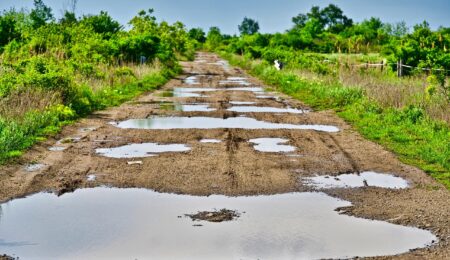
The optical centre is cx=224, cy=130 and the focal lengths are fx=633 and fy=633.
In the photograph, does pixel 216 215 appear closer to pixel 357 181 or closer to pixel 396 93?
pixel 357 181

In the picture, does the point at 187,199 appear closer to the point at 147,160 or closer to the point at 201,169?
the point at 201,169

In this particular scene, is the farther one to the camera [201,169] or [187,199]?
[201,169]

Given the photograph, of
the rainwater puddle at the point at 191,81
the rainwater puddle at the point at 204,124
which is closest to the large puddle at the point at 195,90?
the rainwater puddle at the point at 191,81

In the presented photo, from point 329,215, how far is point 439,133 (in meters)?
6.81

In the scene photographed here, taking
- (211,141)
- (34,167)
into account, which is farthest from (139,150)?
(34,167)

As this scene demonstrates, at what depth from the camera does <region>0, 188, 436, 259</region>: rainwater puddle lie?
22.0 ft

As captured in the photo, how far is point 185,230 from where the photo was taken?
742 cm

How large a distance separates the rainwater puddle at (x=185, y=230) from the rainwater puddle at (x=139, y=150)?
9.73 feet

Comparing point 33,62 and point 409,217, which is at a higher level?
point 33,62

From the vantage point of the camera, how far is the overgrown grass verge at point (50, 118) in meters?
12.2

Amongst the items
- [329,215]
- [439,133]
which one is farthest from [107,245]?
[439,133]

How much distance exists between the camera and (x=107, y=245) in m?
6.84

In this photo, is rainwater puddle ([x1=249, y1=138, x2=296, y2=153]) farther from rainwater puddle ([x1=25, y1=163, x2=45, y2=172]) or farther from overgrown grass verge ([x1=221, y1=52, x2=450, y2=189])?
rainwater puddle ([x1=25, y1=163, x2=45, y2=172])

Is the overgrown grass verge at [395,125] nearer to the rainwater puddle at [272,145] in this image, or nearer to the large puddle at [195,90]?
the rainwater puddle at [272,145]
